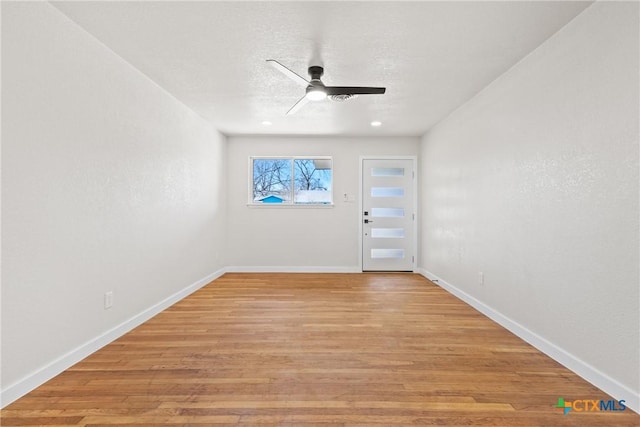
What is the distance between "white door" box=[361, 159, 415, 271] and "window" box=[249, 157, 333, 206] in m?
0.73

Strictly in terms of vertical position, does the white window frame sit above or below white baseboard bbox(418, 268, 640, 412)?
above

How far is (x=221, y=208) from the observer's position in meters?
5.06

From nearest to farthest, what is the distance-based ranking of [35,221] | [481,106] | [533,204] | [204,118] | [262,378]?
1. [35,221]
2. [262,378]
3. [533,204]
4. [481,106]
5. [204,118]

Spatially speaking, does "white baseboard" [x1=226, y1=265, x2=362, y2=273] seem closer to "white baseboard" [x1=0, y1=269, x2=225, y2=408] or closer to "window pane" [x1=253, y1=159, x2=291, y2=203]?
"window pane" [x1=253, y1=159, x2=291, y2=203]

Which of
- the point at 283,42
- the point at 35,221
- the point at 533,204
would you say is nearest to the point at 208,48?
the point at 283,42

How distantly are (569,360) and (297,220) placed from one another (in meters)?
4.00

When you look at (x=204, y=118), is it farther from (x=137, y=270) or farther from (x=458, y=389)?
(x=458, y=389)

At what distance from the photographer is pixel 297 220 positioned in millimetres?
5340

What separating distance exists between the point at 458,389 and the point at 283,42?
2619 millimetres

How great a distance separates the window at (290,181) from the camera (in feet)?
17.8

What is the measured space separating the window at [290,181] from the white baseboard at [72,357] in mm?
2544

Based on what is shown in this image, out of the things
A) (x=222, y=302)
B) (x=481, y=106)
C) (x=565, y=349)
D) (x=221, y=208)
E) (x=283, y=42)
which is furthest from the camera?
(x=221, y=208)

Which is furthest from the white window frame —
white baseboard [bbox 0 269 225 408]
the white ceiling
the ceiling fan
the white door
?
the ceiling fan

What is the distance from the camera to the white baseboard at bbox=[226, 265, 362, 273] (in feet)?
17.4
